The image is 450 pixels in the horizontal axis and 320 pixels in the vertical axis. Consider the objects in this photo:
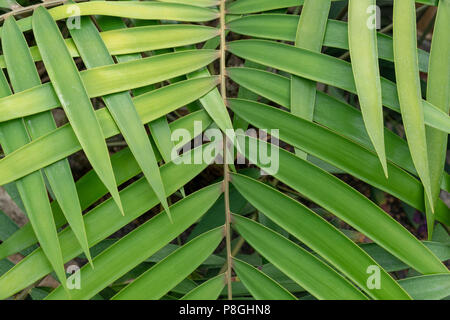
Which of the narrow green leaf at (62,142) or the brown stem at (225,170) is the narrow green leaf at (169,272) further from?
the narrow green leaf at (62,142)

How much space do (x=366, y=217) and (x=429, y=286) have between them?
11 centimetres

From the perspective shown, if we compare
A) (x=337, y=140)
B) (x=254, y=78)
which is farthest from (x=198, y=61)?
(x=337, y=140)

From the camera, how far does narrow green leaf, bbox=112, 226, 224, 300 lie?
39cm

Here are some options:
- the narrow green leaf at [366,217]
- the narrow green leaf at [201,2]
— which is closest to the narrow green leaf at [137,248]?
the narrow green leaf at [366,217]

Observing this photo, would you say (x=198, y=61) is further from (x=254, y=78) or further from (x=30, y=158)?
(x=30, y=158)

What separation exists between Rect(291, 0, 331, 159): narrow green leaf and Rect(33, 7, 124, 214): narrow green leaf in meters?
0.19

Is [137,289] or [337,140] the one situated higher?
[337,140]

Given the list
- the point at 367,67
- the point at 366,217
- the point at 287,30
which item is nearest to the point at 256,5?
the point at 287,30

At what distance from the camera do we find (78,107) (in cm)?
37

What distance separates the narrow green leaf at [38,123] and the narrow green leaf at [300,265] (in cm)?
16

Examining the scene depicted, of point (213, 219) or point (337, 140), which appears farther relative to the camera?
point (213, 219)

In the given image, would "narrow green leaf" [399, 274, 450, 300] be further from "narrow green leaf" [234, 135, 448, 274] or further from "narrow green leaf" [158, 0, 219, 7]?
"narrow green leaf" [158, 0, 219, 7]
